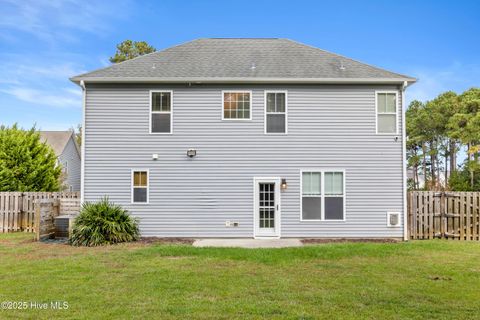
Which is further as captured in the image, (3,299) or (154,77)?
(154,77)

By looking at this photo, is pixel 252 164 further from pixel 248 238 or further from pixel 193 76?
pixel 193 76

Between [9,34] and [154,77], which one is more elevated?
[9,34]

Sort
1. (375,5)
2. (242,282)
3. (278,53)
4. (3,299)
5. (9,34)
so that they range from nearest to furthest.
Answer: (3,299) → (242,282) → (278,53) → (375,5) → (9,34)

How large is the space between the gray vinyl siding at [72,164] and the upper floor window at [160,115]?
68.1 ft

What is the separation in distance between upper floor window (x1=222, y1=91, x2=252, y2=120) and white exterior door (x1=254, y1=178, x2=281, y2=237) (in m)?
2.20

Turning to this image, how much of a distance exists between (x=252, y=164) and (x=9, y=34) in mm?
14930

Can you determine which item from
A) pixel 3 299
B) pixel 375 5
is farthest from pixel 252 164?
pixel 375 5

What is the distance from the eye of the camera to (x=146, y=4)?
16.1m

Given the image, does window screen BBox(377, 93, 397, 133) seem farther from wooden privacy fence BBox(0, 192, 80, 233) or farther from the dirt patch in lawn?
wooden privacy fence BBox(0, 192, 80, 233)

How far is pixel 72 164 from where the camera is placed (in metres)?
32.2

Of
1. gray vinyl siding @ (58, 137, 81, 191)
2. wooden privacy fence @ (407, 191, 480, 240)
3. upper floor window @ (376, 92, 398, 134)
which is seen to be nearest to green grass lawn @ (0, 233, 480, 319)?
wooden privacy fence @ (407, 191, 480, 240)

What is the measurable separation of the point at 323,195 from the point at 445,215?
389 centimetres

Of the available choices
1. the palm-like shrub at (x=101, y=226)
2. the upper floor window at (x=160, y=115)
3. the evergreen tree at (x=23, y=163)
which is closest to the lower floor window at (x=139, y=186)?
the palm-like shrub at (x=101, y=226)

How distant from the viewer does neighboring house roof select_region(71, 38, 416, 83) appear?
12141 mm
